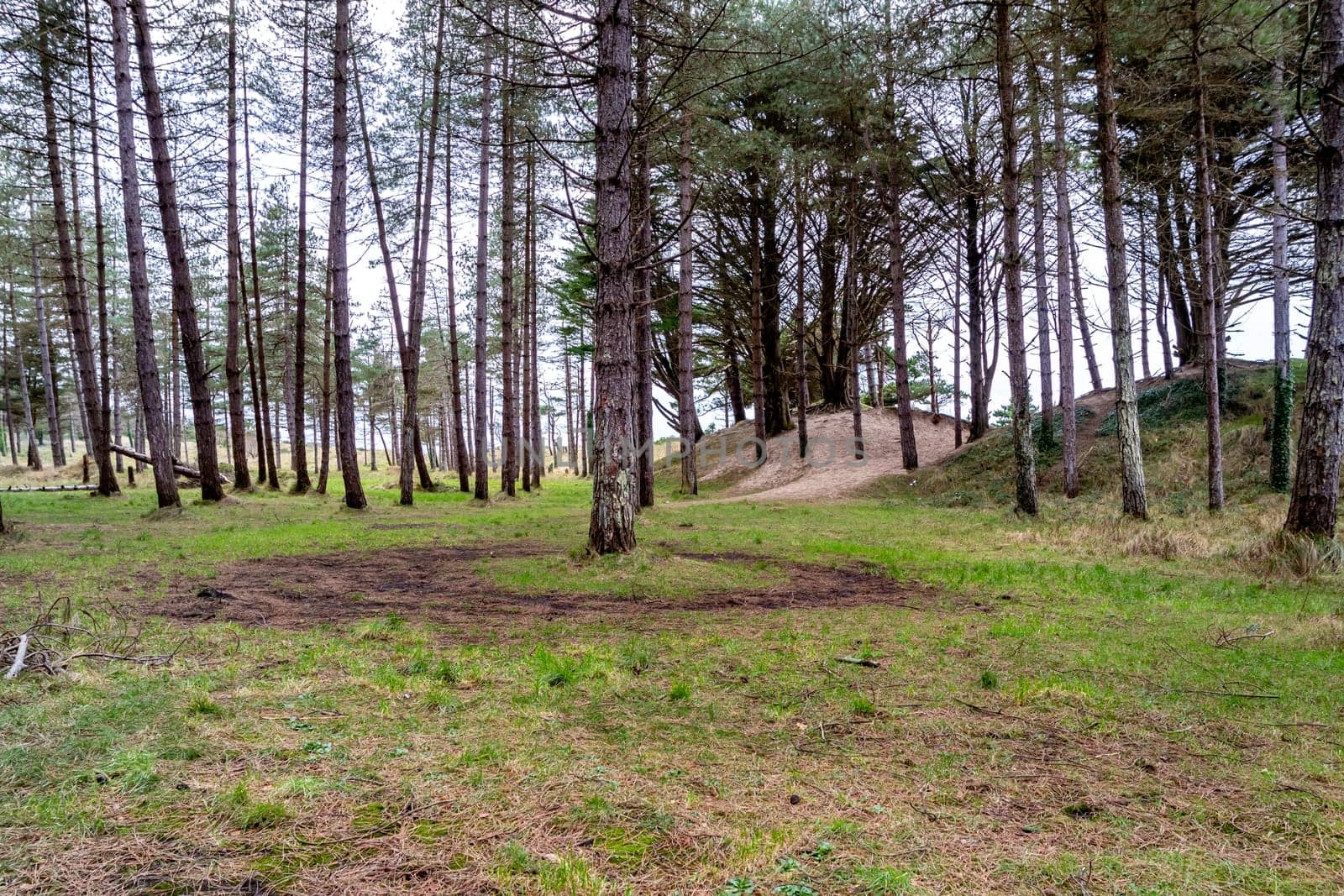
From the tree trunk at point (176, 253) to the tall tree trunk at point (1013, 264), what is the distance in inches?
577

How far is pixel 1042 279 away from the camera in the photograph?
56.0 feet

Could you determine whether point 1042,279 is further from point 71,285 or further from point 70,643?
point 71,285

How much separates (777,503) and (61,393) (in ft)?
175

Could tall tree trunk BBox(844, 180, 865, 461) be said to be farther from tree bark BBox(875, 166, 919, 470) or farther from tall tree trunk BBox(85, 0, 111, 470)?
tall tree trunk BBox(85, 0, 111, 470)

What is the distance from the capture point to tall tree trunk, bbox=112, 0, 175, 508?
11555 mm

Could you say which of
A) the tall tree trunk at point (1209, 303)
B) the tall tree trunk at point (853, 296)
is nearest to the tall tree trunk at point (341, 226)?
the tall tree trunk at point (853, 296)

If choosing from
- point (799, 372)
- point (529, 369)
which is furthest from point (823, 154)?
point (529, 369)

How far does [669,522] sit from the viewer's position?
12.5 m

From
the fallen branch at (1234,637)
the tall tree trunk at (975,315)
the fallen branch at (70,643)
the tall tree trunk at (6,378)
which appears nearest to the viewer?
the fallen branch at (70,643)

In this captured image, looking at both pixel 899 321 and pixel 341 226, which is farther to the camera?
pixel 899 321

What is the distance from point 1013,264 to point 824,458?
10610mm

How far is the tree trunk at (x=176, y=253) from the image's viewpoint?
11781 millimetres

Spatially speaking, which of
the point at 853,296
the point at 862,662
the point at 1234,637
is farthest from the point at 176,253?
the point at 853,296

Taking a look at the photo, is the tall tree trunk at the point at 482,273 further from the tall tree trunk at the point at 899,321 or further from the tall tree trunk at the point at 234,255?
the tall tree trunk at the point at 899,321
